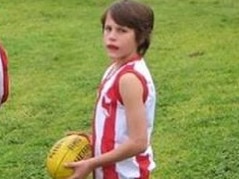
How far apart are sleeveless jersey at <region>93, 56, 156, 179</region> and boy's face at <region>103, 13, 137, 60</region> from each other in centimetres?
4

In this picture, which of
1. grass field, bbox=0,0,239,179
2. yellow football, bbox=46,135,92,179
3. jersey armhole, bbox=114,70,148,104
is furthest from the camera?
grass field, bbox=0,0,239,179

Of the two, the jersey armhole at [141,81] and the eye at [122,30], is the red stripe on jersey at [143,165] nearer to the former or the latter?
the jersey armhole at [141,81]

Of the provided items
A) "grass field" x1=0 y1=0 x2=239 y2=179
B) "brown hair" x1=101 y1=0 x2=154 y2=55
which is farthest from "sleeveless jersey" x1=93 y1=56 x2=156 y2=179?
"grass field" x1=0 y1=0 x2=239 y2=179

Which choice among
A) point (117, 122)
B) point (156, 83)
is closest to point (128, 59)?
point (117, 122)

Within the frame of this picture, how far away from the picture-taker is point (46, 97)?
750 cm

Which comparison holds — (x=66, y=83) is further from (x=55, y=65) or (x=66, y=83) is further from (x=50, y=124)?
(x=50, y=124)

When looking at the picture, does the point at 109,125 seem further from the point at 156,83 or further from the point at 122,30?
the point at 156,83

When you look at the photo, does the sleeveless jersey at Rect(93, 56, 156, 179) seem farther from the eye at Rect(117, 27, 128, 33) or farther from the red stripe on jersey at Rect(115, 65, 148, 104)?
the eye at Rect(117, 27, 128, 33)

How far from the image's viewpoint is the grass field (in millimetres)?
5875

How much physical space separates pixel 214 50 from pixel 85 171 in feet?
20.4

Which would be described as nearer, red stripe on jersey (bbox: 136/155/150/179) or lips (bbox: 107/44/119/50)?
lips (bbox: 107/44/119/50)

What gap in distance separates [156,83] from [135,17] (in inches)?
184

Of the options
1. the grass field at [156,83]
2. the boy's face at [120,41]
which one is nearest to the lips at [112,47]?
the boy's face at [120,41]

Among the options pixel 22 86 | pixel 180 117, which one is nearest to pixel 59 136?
pixel 180 117
